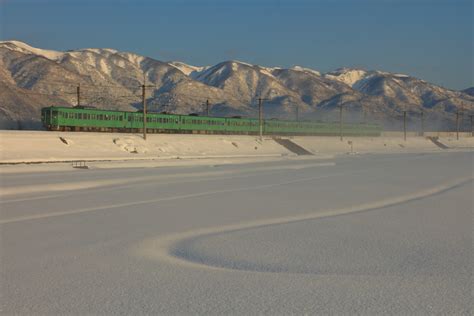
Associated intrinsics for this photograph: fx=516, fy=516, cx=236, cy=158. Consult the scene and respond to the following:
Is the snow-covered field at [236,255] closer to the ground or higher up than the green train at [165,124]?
closer to the ground

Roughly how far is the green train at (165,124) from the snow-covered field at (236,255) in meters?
41.8

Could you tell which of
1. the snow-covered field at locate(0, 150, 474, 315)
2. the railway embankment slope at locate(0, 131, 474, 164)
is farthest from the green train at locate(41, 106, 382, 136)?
the snow-covered field at locate(0, 150, 474, 315)

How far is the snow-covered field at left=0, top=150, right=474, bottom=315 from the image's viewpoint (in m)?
6.51

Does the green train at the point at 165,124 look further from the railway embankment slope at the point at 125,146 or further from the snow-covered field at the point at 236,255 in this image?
the snow-covered field at the point at 236,255

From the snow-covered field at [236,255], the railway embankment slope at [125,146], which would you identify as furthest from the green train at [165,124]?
the snow-covered field at [236,255]

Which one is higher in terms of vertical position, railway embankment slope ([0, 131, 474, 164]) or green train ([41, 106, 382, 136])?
green train ([41, 106, 382, 136])

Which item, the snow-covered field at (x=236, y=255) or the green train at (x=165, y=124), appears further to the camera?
the green train at (x=165, y=124)

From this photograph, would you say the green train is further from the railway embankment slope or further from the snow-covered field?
the snow-covered field

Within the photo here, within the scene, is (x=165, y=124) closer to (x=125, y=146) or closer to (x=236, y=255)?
(x=125, y=146)

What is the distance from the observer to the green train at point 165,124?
57.6 m

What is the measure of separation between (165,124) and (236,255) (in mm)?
61905

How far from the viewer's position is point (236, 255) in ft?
30.1

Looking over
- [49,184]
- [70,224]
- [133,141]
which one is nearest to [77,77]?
[133,141]

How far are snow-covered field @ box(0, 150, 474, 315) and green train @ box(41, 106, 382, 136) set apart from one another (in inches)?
1647
